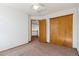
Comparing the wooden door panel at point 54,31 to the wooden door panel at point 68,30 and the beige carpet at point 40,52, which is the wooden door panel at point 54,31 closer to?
the wooden door panel at point 68,30

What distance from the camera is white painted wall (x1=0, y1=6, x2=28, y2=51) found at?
2.68 metres

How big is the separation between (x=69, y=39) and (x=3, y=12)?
2.50 metres

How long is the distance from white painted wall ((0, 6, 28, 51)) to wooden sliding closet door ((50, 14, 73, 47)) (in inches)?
51.8

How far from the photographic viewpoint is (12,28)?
308 centimetres

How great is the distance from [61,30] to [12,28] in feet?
6.49

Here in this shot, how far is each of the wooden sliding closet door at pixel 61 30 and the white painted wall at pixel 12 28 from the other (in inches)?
51.8

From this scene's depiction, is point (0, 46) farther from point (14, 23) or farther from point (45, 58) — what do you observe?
point (45, 58)

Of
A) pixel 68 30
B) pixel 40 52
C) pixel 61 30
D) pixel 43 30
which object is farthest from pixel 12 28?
pixel 68 30

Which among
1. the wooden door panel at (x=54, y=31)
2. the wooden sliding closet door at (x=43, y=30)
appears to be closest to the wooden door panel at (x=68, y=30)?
the wooden door panel at (x=54, y=31)

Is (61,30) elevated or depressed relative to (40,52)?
elevated

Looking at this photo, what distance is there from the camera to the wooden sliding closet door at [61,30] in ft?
10.5

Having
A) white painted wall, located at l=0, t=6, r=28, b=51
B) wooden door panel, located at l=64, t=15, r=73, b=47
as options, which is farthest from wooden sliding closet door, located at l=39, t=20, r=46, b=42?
wooden door panel, located at l=64, t=15, r=73, b=47

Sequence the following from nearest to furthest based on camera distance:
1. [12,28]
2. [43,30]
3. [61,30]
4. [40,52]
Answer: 1. [40,52]
2. [12,28]
3. [61,30]
4. [43,30]

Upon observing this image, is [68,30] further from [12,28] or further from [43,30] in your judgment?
[12,28]
